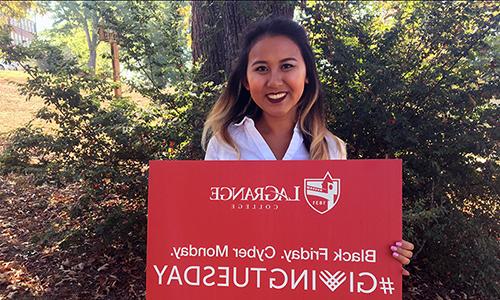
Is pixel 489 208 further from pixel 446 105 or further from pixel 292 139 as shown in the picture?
pixel 292 139

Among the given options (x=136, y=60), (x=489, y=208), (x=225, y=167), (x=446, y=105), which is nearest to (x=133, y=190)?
(x=136, y=60)

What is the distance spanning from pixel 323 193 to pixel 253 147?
2.23 feet

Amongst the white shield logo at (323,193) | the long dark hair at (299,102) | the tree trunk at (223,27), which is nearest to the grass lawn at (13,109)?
the tree trunk at (223,27)

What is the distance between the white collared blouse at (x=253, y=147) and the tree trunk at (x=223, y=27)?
2.57 m

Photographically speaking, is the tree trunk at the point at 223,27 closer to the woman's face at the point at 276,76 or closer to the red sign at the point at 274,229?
the woman's face at the point at 276,76

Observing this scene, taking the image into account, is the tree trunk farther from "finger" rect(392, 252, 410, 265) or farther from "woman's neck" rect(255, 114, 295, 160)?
"finger" rect(392, 252, 410, 265)

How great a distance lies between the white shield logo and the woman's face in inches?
22.7

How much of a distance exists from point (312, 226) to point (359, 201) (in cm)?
22

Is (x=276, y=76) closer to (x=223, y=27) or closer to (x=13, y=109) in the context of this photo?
(x=223, y=27)

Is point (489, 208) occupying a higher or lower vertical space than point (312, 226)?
higher

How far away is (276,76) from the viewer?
89.4 inches

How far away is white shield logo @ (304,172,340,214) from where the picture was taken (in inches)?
73.5

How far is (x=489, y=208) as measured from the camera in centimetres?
400

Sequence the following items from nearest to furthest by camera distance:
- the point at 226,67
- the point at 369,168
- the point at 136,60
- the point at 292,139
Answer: the point at 369,168, the point at 292,139, the point at 136,60, the point at 226,67
